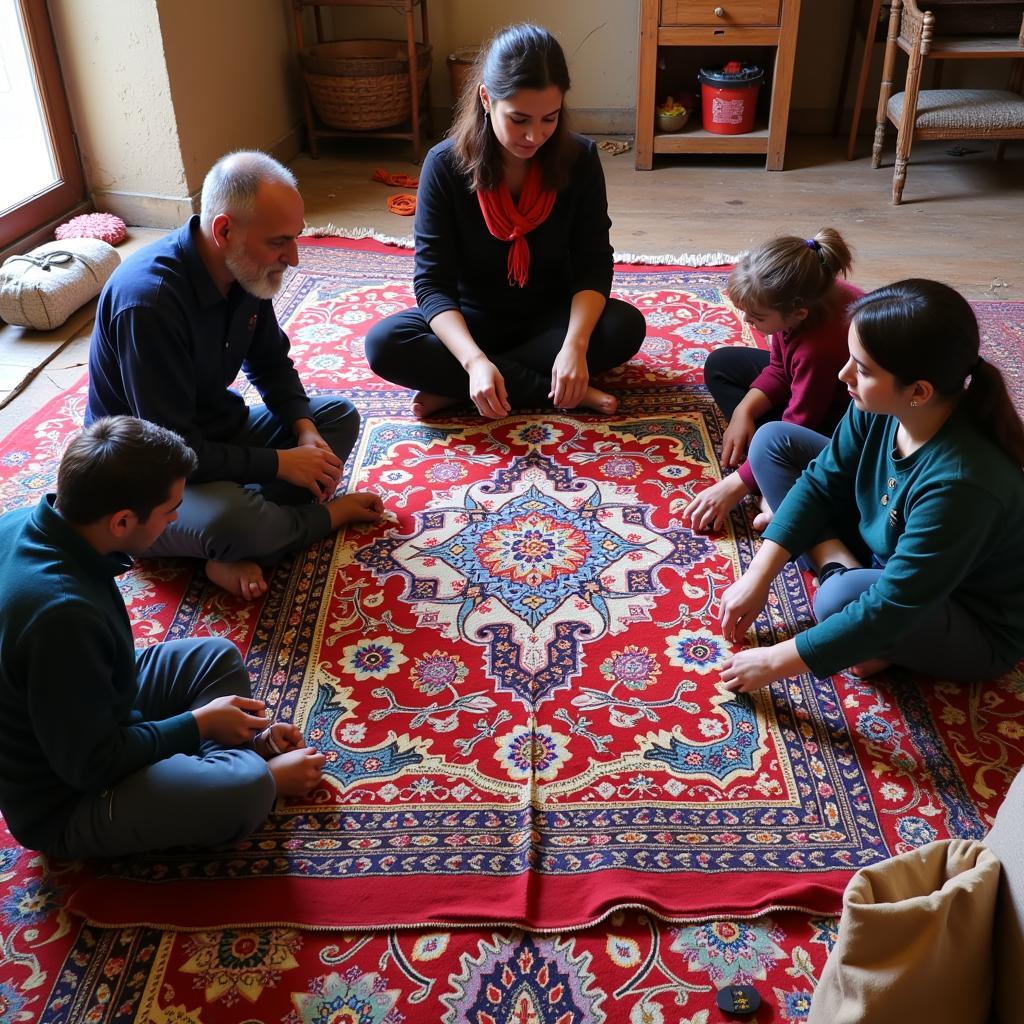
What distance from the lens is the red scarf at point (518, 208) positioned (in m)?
2.28

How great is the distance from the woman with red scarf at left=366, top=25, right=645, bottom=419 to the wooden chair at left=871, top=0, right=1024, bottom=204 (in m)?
1.73

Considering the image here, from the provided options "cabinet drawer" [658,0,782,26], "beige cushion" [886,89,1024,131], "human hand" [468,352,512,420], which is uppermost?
"cabinet drawer" [658,0,782,26]

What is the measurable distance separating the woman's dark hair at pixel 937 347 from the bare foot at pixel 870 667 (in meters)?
0.39

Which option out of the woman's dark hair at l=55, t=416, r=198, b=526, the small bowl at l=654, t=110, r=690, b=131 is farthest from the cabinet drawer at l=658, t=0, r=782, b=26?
the woman's dark hair at l=55, t=416, r=198, b=526

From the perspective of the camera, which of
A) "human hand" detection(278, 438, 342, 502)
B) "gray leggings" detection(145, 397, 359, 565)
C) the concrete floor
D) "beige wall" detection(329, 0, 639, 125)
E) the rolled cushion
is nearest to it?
"gray leggings" detection(145, 397, 359, 565)

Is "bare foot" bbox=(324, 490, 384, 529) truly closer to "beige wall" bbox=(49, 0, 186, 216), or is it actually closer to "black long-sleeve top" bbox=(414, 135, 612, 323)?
"black long-sleeve top" bbox=(414, 135, 612, 323)

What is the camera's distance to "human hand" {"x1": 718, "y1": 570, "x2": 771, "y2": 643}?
66.8 inches

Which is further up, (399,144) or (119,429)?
(119,429)

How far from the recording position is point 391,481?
7.25 feet

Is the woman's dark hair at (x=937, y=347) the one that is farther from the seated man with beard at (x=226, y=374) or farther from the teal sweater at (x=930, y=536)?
the seated man with beard at (x=226, y=374)

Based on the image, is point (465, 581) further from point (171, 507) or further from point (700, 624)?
point (171, 507)

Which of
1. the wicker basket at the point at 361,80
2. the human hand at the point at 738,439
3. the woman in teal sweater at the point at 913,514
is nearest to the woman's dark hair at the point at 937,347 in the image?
the woman in teal sweater at the point at 913,514

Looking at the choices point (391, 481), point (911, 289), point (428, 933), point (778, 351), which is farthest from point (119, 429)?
point (778, 351)

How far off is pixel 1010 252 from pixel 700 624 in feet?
7.29
